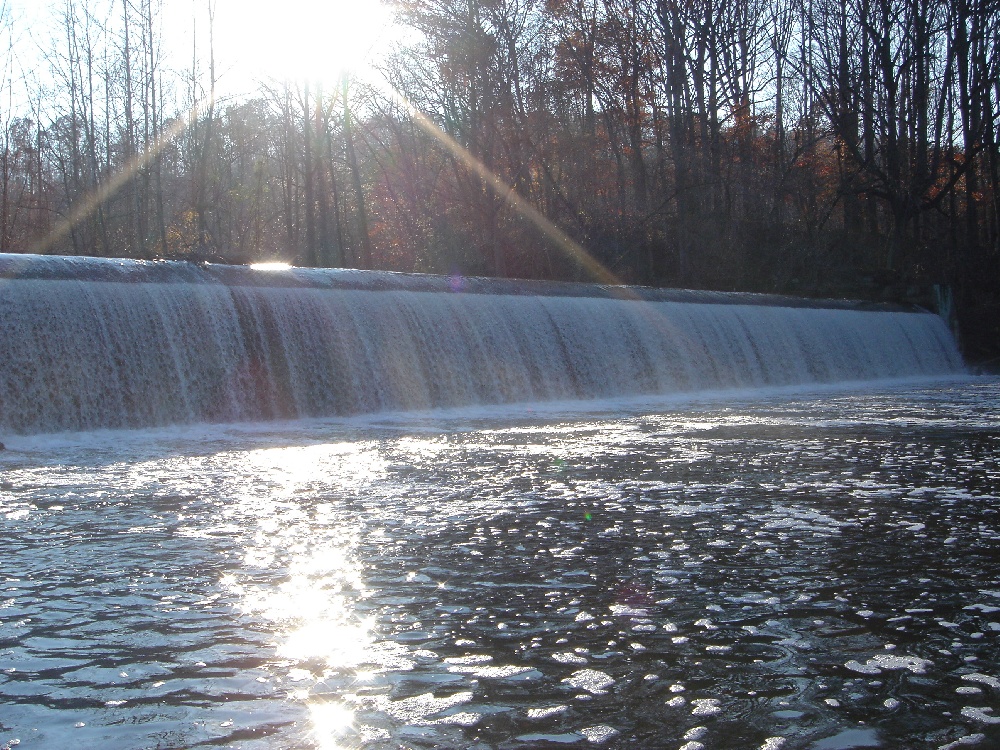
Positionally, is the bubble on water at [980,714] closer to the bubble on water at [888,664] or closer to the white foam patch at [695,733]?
the bubble on water at [888,664]

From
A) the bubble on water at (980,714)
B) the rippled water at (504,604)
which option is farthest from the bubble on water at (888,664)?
the bubble on water at (980,714)

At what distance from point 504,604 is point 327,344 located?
29.9ft

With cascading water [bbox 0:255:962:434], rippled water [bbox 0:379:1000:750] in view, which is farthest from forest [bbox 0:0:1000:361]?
rippled water [bbox 0:379:1000:750]

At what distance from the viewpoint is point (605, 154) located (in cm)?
2689

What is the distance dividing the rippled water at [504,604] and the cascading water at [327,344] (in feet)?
9.91

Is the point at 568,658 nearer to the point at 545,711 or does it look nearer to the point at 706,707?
the point at 545,711

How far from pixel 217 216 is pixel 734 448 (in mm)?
21142

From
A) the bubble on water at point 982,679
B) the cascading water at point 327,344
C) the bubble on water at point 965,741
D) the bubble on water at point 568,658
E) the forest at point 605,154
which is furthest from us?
the forest at point 605,154

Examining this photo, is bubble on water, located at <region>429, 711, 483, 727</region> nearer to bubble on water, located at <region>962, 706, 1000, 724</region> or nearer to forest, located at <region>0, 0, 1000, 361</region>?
bubble on water, located at <region>962, 706, 1000, 724</region>

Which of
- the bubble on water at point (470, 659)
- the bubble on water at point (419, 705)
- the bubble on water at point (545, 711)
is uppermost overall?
the bubble on water at point (470, 659)

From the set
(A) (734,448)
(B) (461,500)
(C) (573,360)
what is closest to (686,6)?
(C) (573,360)

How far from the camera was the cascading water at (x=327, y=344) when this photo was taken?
35.0 ft

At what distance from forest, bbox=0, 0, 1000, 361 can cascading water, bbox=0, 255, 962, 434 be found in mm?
6672

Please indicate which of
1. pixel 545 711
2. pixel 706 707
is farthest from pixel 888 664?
pixel 545 711
